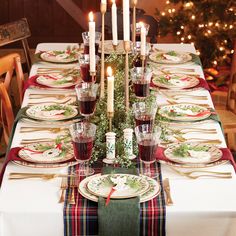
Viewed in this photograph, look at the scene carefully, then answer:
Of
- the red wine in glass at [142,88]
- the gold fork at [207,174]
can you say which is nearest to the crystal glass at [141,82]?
the red wine in glass at [142,88]

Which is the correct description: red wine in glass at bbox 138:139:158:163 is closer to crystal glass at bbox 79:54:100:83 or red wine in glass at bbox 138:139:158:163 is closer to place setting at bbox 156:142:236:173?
place setting at bbox 156:142:236:173

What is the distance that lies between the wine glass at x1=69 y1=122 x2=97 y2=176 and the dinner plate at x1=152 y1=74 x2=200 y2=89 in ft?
3.63

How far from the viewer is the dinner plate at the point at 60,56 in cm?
411

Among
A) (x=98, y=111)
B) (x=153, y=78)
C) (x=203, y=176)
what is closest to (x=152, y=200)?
(x=203, y=176)

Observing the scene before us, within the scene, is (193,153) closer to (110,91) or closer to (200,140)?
(200,140)

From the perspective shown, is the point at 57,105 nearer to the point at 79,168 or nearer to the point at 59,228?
the point at 79,168

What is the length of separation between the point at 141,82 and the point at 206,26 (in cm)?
278

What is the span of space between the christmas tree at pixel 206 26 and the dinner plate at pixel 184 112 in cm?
250

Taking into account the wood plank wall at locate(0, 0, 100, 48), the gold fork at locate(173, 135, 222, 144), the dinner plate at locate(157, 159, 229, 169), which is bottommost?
the wood plank wall at locate(0, 0, 100, 48)

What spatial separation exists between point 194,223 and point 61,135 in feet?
2.82

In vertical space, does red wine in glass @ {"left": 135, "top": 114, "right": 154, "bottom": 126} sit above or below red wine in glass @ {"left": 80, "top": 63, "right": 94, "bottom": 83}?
above

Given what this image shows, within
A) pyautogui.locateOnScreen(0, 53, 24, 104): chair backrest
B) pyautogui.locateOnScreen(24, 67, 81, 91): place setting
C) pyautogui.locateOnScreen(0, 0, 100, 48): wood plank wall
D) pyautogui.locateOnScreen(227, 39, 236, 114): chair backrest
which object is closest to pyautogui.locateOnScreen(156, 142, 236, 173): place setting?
pyautogui.locateOnScreen(24, 67, 81, 91): place setting

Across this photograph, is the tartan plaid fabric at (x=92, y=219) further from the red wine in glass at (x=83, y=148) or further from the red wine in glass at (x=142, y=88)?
the red wine in glass at (x=142, y=88)

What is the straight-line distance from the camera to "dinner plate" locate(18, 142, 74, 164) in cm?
265
